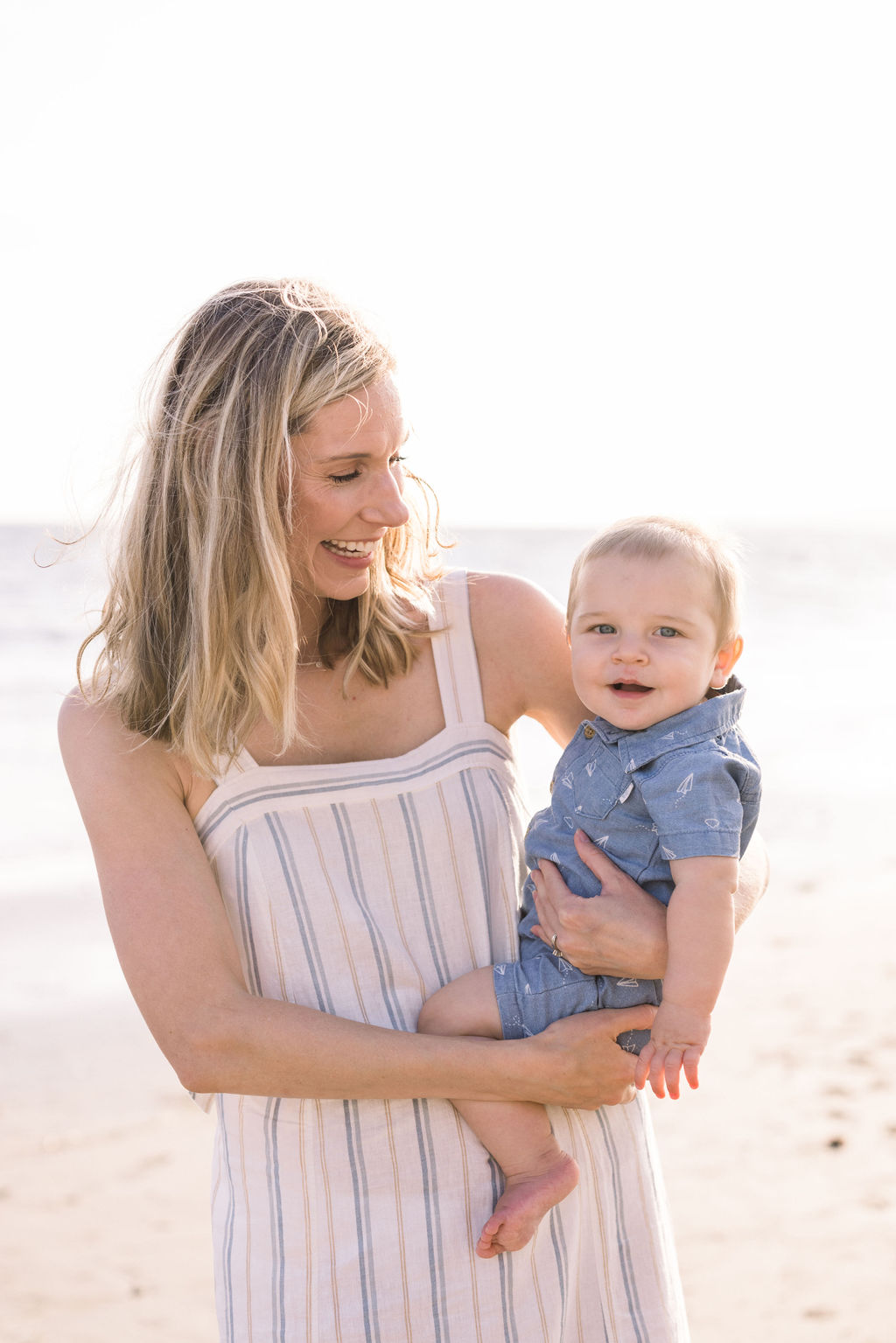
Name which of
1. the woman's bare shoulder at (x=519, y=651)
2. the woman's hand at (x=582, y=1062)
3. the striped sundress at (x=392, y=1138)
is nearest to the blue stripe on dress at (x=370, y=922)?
the striped sundress at (x=392, y=1138)

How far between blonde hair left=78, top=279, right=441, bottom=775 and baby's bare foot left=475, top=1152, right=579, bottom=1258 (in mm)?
868

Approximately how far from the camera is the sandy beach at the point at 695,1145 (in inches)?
157

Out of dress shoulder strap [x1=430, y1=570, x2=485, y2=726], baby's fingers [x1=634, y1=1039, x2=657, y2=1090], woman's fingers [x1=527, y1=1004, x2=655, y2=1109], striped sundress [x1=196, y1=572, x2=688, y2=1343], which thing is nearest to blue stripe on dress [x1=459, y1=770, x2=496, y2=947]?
striped sundress [x1=196, y1=572, x2=688, y2=1343]

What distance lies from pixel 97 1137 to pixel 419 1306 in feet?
10.7

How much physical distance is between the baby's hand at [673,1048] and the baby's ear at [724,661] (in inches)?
22.4

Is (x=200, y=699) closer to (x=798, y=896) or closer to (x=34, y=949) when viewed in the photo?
(x=34, y=949)

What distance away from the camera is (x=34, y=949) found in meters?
6.39

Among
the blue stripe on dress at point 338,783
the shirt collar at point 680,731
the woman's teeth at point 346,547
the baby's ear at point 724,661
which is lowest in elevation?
the blue stripe on dress at point 338,783

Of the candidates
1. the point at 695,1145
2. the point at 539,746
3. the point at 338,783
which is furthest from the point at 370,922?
the point at 539,746

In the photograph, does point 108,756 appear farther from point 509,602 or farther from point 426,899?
point 509,602

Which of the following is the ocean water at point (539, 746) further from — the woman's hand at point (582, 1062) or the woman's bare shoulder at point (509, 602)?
the woman's hand at point (582, 1062)

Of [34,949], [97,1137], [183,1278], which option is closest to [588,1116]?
[183,1278]

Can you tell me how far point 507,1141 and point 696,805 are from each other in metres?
0.66

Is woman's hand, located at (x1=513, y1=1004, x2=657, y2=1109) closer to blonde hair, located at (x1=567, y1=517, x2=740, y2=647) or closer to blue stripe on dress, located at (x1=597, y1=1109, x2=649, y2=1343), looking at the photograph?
blue stripe on dress, located at (x1=597, y1=1109, x2=649, y2=1343)
